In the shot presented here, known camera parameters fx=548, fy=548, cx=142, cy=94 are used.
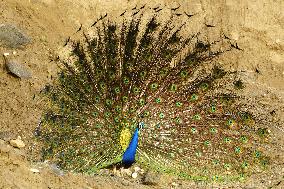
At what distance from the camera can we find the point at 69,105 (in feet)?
30.7

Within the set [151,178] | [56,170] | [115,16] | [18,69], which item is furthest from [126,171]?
[115,16]

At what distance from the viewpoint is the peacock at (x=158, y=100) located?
9500 millimetres

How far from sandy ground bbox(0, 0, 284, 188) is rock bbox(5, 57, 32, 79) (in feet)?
0.28

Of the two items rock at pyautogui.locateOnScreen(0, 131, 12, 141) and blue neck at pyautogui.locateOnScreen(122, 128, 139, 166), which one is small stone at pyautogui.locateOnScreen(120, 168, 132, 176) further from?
rock at pyautogui.locateOnScreen(0, 131, 12, 141)

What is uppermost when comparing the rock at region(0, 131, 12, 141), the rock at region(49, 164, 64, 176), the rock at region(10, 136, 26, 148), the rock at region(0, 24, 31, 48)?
the rock at region(0, 24, 31, 48)

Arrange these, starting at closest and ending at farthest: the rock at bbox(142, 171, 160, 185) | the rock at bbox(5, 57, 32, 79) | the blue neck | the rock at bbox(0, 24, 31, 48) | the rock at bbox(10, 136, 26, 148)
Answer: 1. the rock at bbox(10, 136, 26, 148)
2. the rock at bbox(142, 171, 160, 185)
3. the rock at bbox(5, 57, 32, 79)
4. the rock at bbox(0, 24, 31, 48)
5. the blue neck

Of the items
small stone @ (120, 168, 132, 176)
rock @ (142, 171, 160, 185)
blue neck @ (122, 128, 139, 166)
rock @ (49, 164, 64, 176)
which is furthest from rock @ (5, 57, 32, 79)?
rock @ (142, 171, 160, 185)

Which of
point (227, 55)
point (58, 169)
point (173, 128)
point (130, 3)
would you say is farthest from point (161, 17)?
point (58, 169)

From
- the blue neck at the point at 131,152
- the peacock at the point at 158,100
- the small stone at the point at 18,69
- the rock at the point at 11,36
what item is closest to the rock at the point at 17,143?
the peacock at the point at 158,100

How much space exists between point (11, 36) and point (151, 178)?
11.1 ft

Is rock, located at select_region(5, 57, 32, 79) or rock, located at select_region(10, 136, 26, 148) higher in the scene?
rock, located at select_region(5, 57, 32, 79)

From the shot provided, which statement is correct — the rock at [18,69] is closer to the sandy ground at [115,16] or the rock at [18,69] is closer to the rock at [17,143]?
the sandy ground at [115,16]

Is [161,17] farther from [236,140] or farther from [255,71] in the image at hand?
[236,140]

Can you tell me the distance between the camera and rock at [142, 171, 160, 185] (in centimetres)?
876
